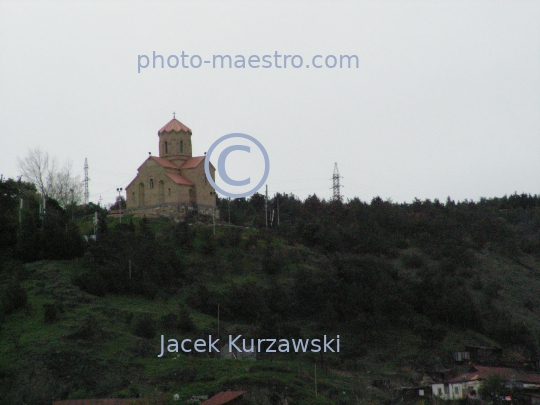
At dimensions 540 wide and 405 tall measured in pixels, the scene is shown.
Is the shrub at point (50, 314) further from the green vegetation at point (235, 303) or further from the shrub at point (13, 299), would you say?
the shrub at point (13, 299)

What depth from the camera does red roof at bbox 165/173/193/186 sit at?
46.1 m

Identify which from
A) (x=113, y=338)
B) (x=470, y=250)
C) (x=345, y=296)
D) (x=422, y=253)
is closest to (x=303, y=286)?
(x=345, y=296)

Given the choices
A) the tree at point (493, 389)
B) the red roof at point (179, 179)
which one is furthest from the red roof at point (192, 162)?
the tree at point (493, 389)

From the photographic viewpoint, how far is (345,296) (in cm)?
3703

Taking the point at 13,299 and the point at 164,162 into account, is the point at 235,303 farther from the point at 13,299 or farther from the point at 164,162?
the point at 164,162

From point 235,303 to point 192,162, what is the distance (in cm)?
1361

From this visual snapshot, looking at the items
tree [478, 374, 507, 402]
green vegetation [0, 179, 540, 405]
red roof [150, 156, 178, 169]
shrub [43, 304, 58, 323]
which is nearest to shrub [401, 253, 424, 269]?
green vegetation [0, 179, 540, 405]

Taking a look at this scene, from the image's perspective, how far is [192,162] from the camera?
157 feet

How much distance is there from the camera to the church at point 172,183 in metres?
Answer: 46.4

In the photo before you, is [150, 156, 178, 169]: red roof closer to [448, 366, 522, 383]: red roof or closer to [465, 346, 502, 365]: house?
[465, 346, 502, 365]: house

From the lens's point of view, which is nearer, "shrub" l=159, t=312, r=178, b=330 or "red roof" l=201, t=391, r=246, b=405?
"red roof" l=201, t=391, r=246, b=405

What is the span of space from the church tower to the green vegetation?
407cm

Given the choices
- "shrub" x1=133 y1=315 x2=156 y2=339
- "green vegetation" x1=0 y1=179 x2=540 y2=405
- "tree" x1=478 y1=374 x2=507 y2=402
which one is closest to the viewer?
"green vegetation" x1=0 y1=179 x2=540 y2=405

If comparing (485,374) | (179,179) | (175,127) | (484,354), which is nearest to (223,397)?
(485,374)
